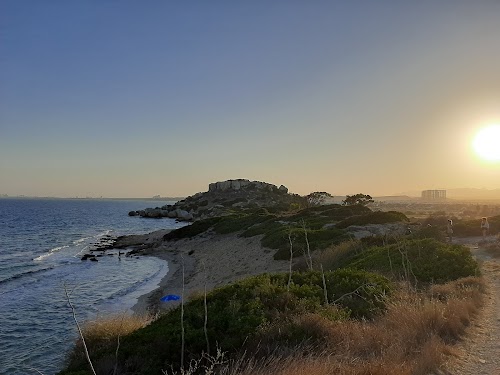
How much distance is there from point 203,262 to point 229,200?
Answer: 304ft

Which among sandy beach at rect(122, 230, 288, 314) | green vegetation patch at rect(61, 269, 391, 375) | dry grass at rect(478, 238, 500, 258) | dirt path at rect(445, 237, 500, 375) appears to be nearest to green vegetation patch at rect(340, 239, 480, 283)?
dirt path at rect(445, 237, 500, 375)

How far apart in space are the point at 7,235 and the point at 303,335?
202 ft

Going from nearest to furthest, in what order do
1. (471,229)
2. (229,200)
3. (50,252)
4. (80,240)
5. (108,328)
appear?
(108,328) < (471,229) < (50,252) < (80,240) < (229,200)

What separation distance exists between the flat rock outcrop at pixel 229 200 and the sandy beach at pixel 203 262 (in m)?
42.4

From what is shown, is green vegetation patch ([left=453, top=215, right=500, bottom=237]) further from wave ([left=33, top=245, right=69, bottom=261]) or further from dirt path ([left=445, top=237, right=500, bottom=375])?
wave ([left=33, top=245, right=69, bottom=261])

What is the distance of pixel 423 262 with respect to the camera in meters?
16.0

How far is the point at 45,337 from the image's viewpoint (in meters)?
15.8

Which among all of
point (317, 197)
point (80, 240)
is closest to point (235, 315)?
point (80, 240)

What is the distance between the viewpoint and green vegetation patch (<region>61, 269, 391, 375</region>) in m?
8.02

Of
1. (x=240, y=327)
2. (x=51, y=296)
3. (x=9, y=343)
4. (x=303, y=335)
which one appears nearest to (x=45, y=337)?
(x=9, y=343)

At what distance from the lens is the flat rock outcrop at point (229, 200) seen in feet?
315

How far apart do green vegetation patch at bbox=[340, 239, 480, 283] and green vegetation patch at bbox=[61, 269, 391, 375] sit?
269 centimetres

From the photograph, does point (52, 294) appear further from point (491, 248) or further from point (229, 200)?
point (229, 200)

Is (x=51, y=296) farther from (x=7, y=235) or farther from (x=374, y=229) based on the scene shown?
(x=7, y=235)
